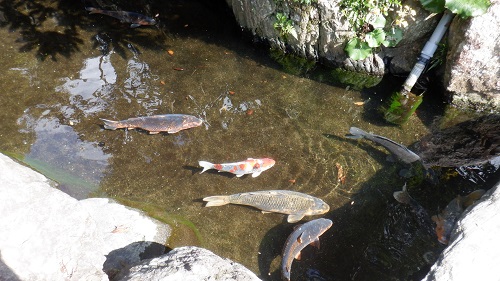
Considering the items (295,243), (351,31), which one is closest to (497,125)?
(351,31)

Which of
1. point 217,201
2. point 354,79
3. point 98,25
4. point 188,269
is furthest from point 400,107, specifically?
point 98,25

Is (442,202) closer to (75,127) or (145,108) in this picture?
(145,108)

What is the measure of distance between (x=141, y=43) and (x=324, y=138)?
3475 millimetres

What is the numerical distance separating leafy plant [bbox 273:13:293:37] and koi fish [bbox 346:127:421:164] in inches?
76.8

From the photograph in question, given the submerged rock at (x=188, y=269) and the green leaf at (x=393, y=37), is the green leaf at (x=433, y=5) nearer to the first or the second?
the green leaf at (x=393, y=37)

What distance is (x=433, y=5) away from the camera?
6051mm

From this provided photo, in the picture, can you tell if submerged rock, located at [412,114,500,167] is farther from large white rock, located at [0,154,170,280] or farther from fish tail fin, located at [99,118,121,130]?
large white rock, located at [0,154,170,280]

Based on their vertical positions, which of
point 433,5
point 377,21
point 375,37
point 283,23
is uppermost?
point 433,5

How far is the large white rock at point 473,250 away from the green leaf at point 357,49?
10.0 ft

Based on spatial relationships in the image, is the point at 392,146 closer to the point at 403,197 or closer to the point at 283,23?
the point at 403,197

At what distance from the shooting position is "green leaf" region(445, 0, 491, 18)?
18.9 feet

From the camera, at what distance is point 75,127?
5.95 meters

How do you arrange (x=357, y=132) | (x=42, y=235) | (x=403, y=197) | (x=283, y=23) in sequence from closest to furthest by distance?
1. (x=42, y=235)
2. (x=403, y=197)
3. (x=357, y=132)
4. (x=283, y=23)

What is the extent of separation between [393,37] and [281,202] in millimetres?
3125
